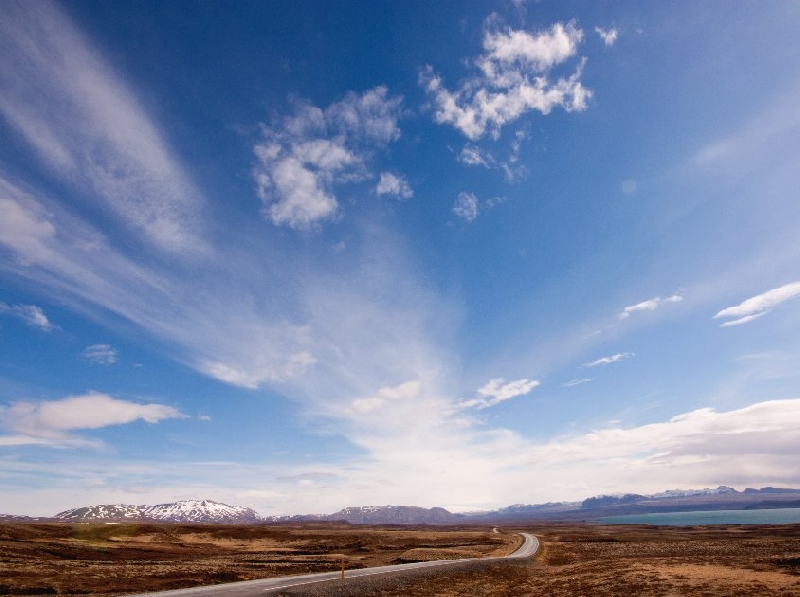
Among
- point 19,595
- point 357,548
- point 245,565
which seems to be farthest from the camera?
point 357,548

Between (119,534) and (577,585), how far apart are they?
117992 mm

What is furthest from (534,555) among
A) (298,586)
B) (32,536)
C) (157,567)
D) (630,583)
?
(32,536)

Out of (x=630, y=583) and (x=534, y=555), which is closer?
(x=630, y=583)

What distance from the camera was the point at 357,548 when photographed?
A: 3265 inches

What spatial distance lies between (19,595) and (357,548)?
6173 cm

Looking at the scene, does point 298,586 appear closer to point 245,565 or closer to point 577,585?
point 577,585

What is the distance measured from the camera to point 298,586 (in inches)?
1238

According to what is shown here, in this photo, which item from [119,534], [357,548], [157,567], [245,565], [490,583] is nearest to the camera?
[490,583]

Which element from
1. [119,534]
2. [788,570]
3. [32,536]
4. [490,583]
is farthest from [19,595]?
[119,534]

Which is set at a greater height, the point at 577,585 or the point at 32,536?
the point at 32,536

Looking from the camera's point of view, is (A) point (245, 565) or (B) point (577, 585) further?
(A) point (245, 565)

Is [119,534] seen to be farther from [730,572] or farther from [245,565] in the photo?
[730,572]

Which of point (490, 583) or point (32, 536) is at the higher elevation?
point (32, 536)

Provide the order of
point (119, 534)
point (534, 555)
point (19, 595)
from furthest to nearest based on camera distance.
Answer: point (119, 534) < point (534, 555) < point (19, 595)
